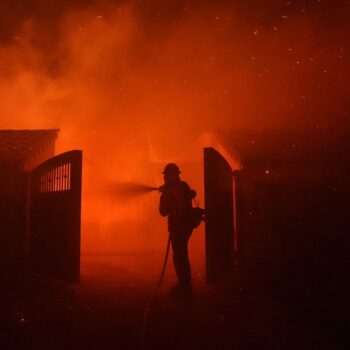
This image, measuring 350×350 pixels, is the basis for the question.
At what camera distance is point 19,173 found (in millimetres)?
7949


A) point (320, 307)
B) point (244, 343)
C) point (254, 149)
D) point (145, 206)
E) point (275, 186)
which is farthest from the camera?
point (145, 206)

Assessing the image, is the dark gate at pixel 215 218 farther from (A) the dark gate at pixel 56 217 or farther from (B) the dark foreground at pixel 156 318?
(A) the dark gate at pixel 56 217

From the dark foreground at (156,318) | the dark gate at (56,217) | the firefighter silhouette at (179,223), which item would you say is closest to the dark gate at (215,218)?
the dark foreground at (156,318)

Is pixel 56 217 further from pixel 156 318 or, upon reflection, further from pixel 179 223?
pixel 156 318

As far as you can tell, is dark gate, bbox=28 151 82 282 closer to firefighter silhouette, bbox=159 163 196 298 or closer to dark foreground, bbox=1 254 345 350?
dark foreground, bbox=1 254 345 350

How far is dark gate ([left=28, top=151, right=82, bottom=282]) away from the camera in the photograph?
7.35 m

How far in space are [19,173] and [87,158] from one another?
8.76m

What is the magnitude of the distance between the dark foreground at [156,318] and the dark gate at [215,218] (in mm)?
409

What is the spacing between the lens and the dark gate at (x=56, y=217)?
7352 mm

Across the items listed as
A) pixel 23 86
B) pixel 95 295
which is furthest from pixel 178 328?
pixel 23 86

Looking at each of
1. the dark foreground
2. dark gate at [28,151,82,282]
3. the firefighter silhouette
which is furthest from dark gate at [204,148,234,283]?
dark gate at [28,151,82,282]

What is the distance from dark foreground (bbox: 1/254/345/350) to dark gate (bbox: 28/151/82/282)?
38 centimetres

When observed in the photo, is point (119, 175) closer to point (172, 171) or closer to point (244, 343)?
point (172, 171)

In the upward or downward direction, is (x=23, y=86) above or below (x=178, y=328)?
above
